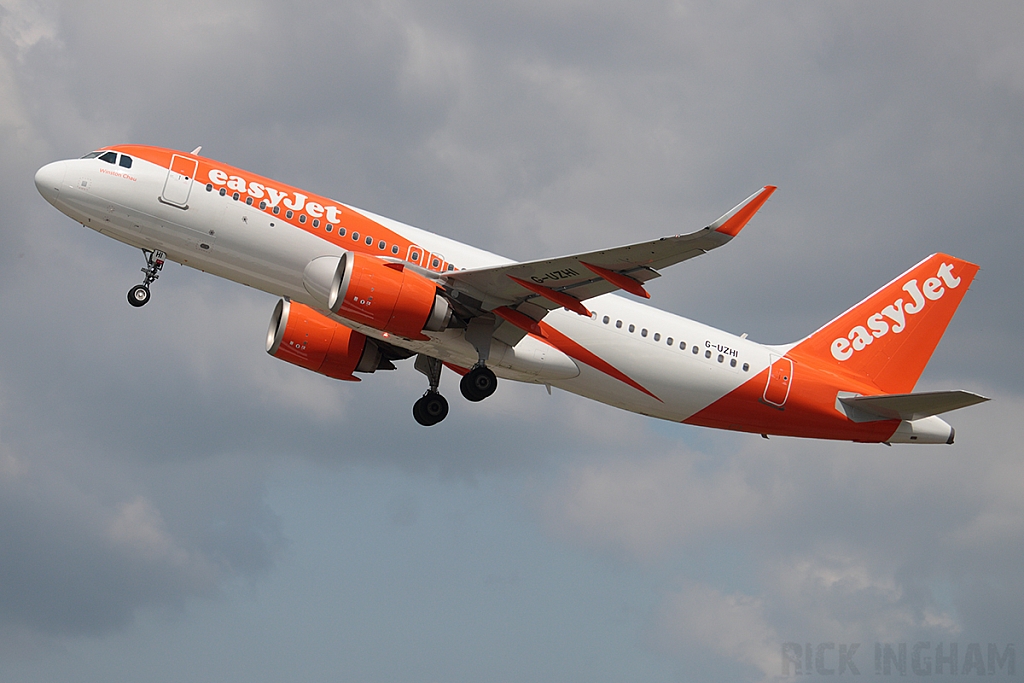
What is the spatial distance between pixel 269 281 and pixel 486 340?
6.31 metres

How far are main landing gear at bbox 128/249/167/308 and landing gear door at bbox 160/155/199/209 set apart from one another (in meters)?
1.93

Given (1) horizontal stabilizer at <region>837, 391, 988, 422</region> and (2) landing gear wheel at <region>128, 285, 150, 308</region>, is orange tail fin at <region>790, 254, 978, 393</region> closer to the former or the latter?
(1) horizontal stabilizer at <region>837, 391, 988, 422</region>

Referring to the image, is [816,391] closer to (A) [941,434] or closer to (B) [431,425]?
(A) [941,434]

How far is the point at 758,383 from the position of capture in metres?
34.8

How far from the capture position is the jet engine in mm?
29797

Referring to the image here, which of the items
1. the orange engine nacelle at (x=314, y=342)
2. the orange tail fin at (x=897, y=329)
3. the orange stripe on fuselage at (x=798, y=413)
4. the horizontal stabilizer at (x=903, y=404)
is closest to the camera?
the horizontal stabilizer at (x=903, y=404)

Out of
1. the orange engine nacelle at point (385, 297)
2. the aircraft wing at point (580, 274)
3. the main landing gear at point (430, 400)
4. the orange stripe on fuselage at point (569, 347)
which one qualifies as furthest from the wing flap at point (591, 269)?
the main landing gear at point (430, 400)

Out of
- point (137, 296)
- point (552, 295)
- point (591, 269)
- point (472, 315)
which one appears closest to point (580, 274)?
point (591, 269)

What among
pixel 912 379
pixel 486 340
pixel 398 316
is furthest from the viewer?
pixel 912 379

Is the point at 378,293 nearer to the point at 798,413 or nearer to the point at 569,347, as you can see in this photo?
the point at 569,347

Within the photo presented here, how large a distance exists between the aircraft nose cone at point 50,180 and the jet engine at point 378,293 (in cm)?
735

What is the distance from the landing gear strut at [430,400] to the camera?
3653cm

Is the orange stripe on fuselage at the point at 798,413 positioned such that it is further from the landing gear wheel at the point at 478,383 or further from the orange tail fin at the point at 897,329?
the landing gear wheel at the point at 478,383

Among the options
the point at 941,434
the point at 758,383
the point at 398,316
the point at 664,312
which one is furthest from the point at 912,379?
the point at 398,316
